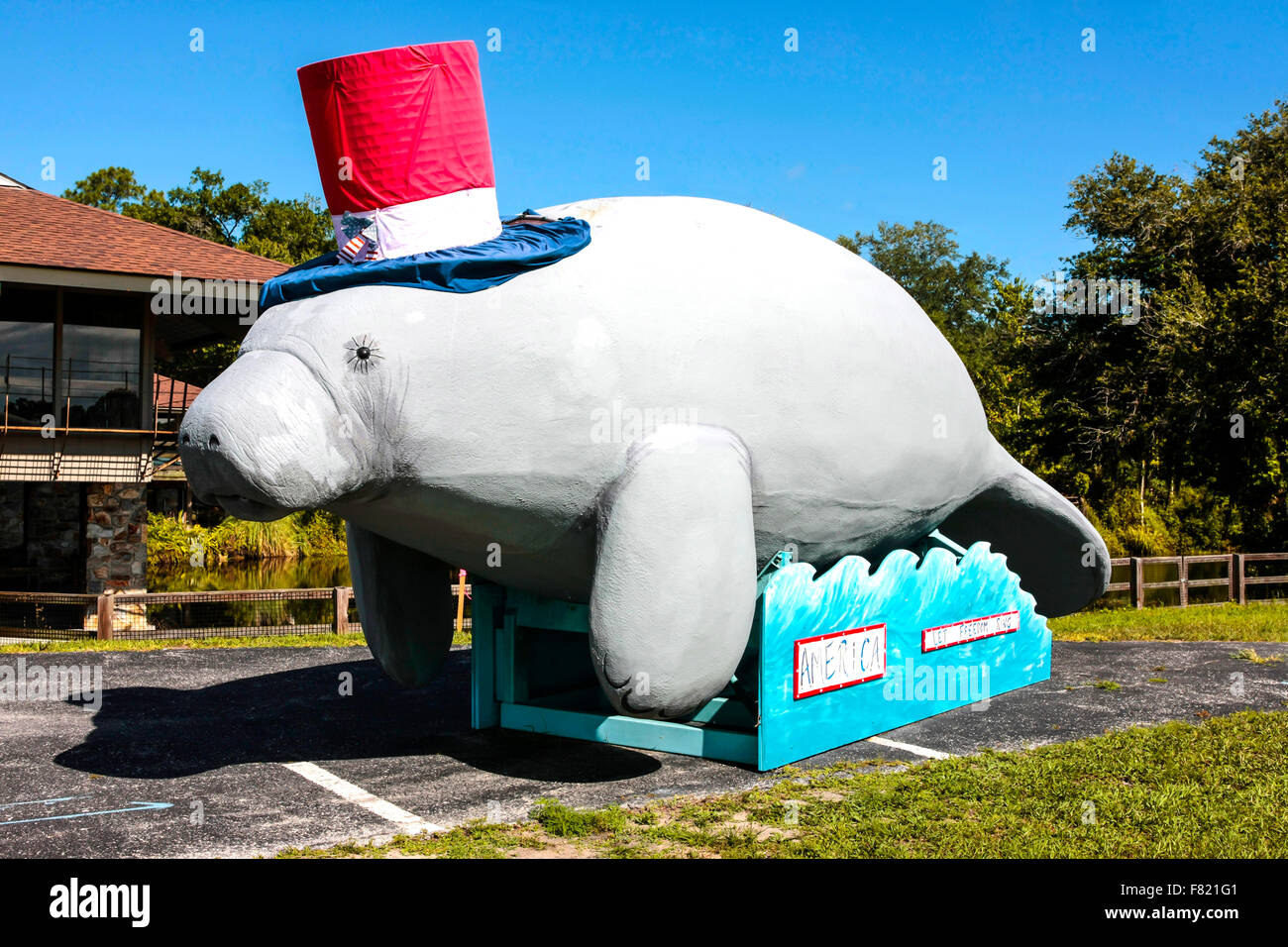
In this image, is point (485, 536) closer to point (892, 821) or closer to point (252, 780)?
point (252, 780)

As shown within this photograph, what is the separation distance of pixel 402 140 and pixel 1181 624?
1116 centimetres

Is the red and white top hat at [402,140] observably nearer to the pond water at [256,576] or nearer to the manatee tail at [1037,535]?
the manatee tail at [1037,535]

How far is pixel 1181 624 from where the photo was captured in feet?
41.0

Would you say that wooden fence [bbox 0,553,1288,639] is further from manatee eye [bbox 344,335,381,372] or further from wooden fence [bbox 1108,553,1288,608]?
manatee eye [bbox 344,335,381,372]

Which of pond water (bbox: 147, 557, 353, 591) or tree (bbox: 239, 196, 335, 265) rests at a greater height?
tree (bbox: 239, 196, 335, 265)

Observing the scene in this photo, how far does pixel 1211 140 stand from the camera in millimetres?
21672

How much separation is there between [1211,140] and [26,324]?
71.6 ft

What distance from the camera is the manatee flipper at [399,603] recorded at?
6.18 m

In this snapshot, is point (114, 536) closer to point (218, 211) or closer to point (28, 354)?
point (28, 354)

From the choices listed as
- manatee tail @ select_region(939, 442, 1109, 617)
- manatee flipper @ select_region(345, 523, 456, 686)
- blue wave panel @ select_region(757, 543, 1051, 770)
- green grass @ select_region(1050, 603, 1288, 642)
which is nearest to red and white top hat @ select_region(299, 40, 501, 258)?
manatee flipper @ select_region(345, 523, 456, 686)

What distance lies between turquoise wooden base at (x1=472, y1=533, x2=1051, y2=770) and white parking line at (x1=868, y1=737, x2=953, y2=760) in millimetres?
80

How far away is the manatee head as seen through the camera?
4.32 metres

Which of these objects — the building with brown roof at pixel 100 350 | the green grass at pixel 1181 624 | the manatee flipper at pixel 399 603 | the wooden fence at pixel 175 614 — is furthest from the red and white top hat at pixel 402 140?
the building with brown roof at pixel 100 350

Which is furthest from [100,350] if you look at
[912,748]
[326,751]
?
[912,748]
